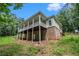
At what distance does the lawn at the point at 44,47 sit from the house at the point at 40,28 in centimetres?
8

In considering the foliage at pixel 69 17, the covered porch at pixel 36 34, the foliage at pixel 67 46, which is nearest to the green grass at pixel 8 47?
the covered porch at pixel 36 34

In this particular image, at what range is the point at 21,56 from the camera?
2232 millimetres

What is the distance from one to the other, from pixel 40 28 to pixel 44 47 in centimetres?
22

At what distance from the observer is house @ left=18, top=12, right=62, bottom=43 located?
89.7 inches

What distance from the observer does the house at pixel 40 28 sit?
89.7 inches

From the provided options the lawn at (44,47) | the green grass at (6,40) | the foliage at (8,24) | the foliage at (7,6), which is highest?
the foliage at (7,6)

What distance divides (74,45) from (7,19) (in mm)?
836

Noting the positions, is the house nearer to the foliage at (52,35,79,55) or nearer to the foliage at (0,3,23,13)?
the foliage at (52,35,79,55)

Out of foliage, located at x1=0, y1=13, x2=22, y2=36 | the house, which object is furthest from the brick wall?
foliage, located at x1=0, y1=13, x2=22, y2=36

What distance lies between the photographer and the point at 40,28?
2.29 meters

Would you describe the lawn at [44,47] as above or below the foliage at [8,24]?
below

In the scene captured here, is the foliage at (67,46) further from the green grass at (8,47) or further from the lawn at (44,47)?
the green grass at (8,47)

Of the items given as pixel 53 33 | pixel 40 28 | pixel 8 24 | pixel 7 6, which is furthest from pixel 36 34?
pixel 7 6

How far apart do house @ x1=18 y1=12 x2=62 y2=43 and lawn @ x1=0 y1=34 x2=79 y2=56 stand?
0.25 ft
